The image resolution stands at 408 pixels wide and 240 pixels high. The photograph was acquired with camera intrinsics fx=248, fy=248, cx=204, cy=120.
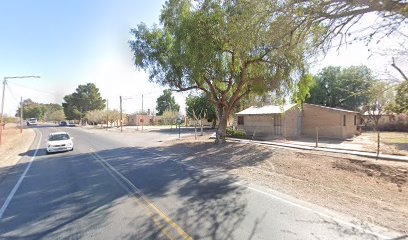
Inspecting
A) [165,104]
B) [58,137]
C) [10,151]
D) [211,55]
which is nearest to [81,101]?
[165,104]

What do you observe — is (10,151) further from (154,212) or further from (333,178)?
(333,178)

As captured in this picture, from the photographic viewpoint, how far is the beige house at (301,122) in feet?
81.6

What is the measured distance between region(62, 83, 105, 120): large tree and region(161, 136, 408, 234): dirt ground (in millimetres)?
84146

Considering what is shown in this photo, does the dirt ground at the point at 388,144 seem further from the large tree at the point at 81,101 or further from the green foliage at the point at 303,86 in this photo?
the large tree at the point at 81,101

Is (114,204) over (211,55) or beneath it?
beneath

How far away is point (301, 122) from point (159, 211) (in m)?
25.6

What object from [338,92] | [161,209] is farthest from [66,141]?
[338,92]

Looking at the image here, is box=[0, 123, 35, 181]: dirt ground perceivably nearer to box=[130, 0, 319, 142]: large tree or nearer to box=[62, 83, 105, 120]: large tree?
box=[130, 0, 319, 142]: large tree

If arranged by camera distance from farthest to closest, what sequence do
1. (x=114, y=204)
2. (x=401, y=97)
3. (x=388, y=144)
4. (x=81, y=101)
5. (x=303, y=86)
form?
1. (x=81, y=101)
2. (x=388, y=144)
3. (x=303, y=86)
4. (x=401, y=97)
5. (x=114, y=204)

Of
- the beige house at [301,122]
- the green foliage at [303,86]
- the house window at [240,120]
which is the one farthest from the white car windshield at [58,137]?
the house window at [240,120]

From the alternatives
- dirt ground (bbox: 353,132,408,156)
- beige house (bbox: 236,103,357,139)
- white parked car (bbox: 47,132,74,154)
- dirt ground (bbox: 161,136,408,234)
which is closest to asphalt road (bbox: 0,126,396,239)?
dirt ground (bbox: 161,136,408,234)

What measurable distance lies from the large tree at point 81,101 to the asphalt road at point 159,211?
86.3 metres

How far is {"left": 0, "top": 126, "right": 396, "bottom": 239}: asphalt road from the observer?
467 centimetres

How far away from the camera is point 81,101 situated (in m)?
88.2
